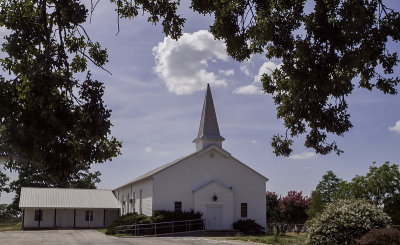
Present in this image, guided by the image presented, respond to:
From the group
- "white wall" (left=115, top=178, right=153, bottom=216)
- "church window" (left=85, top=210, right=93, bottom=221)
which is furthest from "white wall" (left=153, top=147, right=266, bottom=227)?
"church window" (left=85, top=210, right=93, bottom=221)

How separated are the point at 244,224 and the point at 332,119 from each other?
976 inches

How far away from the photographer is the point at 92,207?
149 feet

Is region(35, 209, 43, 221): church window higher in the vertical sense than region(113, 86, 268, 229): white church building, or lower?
lower

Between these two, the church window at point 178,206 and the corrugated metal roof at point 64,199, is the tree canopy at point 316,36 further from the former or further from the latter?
the corrugated metal roof at point 64,199

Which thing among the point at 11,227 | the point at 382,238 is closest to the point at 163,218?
A: the point at 382,238

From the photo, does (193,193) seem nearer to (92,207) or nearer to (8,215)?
(92,207)

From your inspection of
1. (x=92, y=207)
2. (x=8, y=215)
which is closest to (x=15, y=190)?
(x=8, y=215)

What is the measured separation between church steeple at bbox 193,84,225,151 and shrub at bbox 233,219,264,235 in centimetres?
687

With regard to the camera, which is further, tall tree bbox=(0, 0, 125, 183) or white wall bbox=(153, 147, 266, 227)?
white wall bbox=(153, 147, 266, 227)

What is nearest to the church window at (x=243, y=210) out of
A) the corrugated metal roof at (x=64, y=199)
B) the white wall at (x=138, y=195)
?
the white wall at (x=138, y=195)

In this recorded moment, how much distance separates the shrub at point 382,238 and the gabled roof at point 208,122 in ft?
78.0

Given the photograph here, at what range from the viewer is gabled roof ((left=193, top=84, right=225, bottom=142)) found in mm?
38588

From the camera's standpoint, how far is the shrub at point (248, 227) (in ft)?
114

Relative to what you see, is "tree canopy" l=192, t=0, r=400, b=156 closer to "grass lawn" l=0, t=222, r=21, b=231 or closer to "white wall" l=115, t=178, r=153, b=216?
"white wall" l=115, t=178, r=153, b=216
